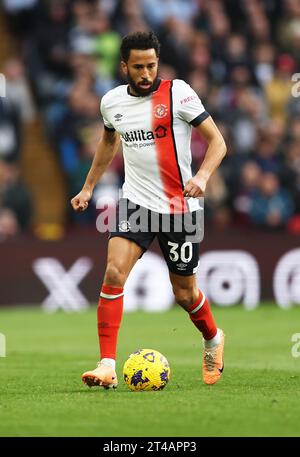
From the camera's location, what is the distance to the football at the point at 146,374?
8.91 meters

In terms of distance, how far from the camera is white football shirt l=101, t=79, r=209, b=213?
361 inches

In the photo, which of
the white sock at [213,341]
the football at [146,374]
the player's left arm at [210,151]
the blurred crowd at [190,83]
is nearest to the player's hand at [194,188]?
the player's left arm at [210,151]

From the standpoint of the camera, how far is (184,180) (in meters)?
9.31

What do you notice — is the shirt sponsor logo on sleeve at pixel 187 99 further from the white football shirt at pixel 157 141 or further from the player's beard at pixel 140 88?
the player's beard at pixel 140 88

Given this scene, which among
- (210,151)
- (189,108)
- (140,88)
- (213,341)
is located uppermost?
(140,88)

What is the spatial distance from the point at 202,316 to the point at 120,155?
9647mm

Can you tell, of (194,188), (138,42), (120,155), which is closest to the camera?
(194,188)

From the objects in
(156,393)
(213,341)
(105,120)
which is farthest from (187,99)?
(156,393)

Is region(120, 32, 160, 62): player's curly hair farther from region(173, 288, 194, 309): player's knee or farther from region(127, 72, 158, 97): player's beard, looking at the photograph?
region(173, 288, 194, 309): player's knee

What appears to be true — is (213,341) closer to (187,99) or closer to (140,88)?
(187,99)

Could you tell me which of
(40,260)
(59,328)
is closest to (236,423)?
(59,328)

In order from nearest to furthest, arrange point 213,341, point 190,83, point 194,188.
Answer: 1. point 194,188
2. point 213,341
3. point 190,83

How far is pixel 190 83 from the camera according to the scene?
2008cm
